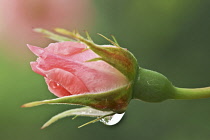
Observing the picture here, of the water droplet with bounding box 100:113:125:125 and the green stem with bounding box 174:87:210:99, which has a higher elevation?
A: the green stem with bounding box 174:87:210:99

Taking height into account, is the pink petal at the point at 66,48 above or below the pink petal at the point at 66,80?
above

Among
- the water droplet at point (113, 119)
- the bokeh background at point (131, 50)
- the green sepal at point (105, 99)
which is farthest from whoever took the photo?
the bokeh background at point (131, 50)

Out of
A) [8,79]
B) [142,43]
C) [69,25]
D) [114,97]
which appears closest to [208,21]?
[142,43]

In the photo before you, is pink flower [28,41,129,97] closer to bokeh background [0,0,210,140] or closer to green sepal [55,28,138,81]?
green sepal [55,28,138,81]

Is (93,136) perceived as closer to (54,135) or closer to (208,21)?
(54,135)

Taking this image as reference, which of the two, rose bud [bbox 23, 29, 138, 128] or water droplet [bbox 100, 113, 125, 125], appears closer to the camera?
rose bud [bbox 23, 29, 138, 128]

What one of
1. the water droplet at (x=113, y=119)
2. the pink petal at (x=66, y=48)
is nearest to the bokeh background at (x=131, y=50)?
the water droplet at (x=113, y=119)

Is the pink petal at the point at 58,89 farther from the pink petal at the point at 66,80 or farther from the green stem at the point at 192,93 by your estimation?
the green stem at the point at 192,93

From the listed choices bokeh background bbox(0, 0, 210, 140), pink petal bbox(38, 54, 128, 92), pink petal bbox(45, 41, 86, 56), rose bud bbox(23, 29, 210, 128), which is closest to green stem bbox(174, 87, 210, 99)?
rose bud bbox(23, 29, 210, 128)
